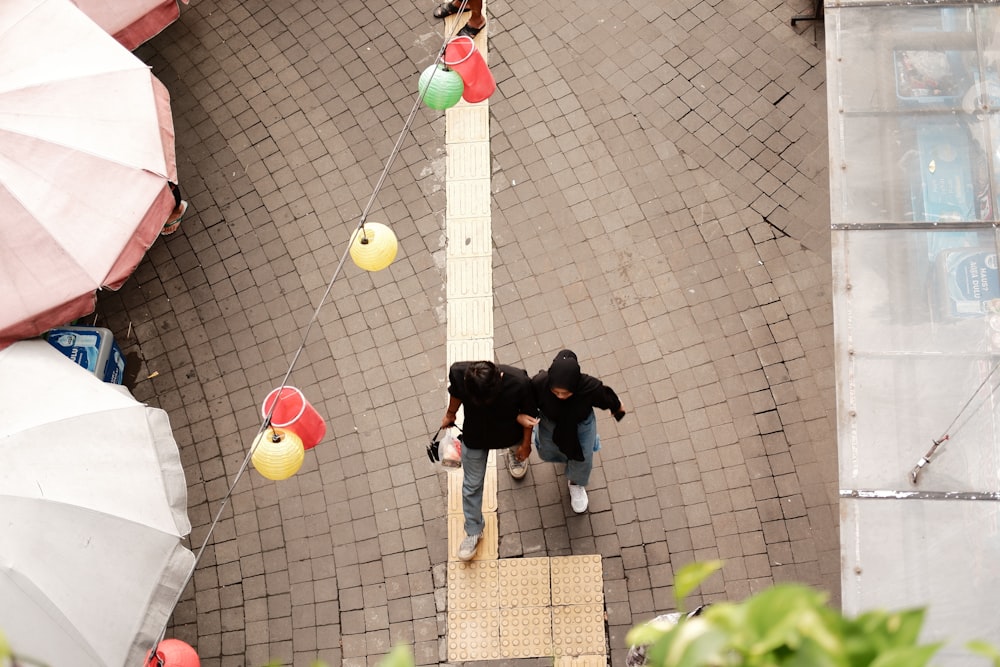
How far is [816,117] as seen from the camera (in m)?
7.87

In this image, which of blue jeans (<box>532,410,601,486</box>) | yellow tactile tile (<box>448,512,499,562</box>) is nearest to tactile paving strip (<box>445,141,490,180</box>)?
blue jeans (<box>532,410,601,486</box>)

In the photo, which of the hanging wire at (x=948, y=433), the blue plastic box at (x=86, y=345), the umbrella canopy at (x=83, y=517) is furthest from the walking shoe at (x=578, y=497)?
the blue plastic box at (x=86, y=345)

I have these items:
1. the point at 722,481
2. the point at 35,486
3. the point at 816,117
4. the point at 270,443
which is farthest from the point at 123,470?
the point at 816,117

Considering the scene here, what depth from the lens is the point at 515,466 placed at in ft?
22.0

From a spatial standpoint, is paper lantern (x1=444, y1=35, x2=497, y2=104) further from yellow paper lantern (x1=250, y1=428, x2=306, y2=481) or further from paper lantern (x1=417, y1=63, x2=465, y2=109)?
yellow paper lantern (x1=250, y1=428, x2=306, y2=481)

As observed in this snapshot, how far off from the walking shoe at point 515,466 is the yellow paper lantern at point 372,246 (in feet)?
6.56

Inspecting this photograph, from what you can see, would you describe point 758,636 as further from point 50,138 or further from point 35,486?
point 50,138

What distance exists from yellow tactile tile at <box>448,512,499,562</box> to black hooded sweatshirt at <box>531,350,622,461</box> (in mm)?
1145

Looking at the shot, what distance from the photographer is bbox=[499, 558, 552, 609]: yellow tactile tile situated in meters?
6.37

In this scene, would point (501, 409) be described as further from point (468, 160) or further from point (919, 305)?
point (468, 160)

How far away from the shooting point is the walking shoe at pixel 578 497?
6.47m

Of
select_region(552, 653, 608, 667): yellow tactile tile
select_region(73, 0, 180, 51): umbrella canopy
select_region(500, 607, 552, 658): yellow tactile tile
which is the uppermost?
select_region(73, 0, 180, 51): umbrella canopy

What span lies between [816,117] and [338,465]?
16.2ft

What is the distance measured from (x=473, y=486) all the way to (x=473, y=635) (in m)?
1.07
